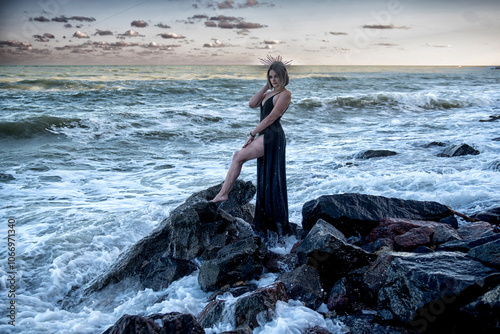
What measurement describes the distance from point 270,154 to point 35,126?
13.5 meters

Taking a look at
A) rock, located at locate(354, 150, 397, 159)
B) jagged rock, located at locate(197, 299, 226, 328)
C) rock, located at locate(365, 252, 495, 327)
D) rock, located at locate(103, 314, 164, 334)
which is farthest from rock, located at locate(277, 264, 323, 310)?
rock, located at locate(354, 150, 397, 159)

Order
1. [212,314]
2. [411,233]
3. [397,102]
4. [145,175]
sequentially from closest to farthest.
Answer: [212,314]
[411,233]
[145,175]
[397,102]

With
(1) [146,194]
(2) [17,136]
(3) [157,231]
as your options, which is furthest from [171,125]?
(3) [157,231]

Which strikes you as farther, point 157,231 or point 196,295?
point 157,231

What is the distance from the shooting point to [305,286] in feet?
11.6

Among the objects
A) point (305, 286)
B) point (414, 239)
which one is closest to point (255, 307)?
point (305, 286)

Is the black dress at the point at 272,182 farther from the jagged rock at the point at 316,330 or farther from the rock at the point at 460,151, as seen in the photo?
the rock at the point at 460,151

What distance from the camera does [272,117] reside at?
4.43 m

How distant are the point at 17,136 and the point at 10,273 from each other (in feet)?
37.0

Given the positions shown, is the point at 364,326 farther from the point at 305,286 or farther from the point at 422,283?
the point at 305,286

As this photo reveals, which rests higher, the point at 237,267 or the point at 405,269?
the point at 405,269

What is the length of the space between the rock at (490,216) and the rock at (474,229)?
54cm

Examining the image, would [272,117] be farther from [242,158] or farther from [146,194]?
[146,194]

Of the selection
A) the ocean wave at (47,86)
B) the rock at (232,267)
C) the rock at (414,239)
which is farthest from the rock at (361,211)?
the ocean wave at (47,86)
